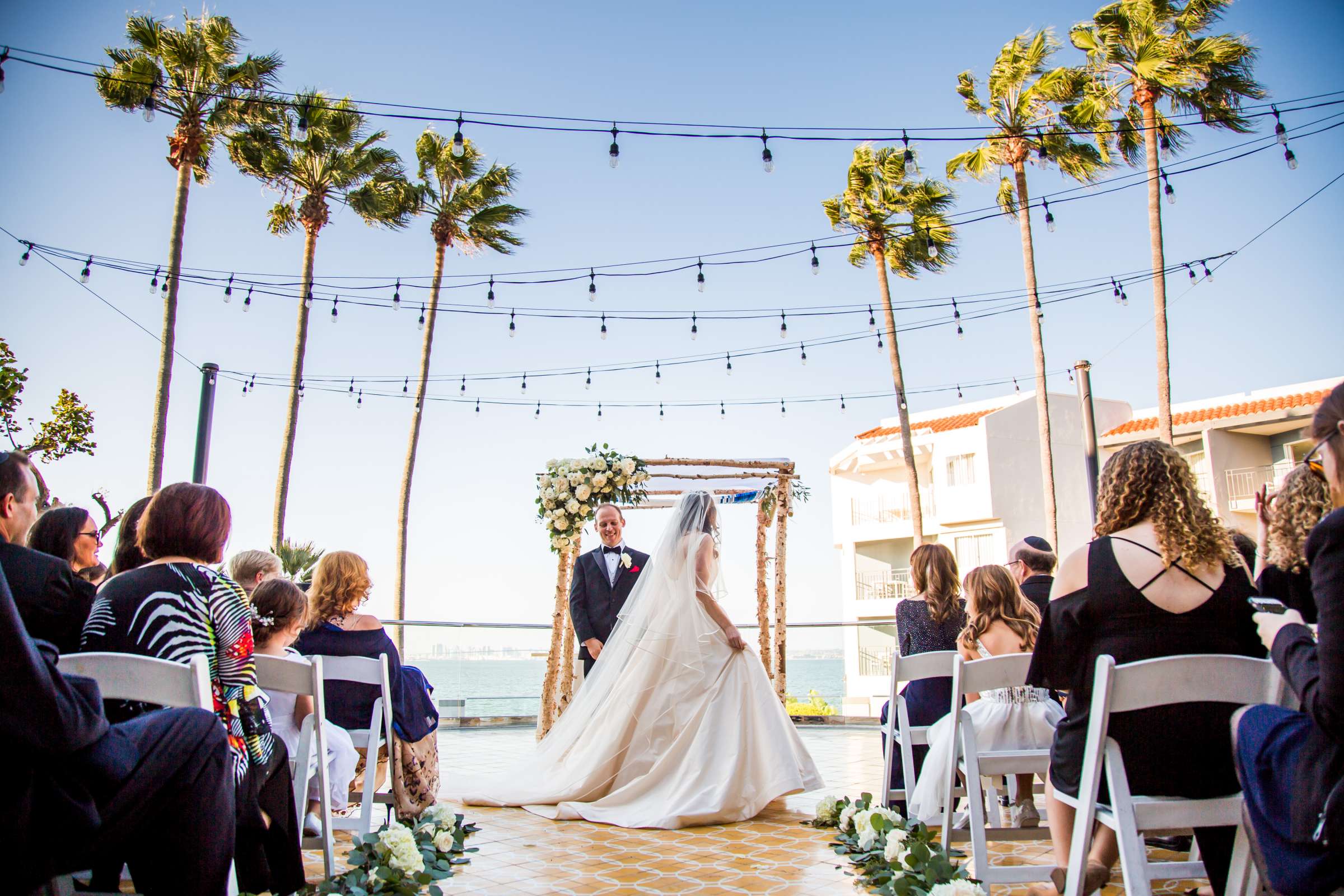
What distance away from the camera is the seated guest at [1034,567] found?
15.0ft

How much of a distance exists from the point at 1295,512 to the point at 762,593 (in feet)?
21.3

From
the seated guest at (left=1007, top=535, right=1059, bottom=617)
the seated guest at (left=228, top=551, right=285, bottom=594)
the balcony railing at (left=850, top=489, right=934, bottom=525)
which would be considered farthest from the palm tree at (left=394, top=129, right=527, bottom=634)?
the balcony railing at (left=850, top=489, right=934, bottom=525)

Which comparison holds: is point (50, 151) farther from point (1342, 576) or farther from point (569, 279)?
point (1342, 576)

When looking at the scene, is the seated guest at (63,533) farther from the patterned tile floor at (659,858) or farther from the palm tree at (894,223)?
the palm tree at (894,223)

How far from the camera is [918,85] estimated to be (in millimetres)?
12062

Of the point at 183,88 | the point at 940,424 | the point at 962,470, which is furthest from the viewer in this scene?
the point at 940,424

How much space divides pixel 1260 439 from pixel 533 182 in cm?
1908

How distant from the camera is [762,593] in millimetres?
9070

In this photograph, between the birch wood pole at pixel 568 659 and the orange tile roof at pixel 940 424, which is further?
the orange tile roof at pixel 940 424

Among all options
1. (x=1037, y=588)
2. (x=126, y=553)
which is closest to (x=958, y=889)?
(x=1037, y=588)

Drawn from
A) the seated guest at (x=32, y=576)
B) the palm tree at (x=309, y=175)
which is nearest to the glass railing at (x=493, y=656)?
the palm tree at (x=309, y=175)

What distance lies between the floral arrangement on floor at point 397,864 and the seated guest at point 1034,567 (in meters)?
2.99

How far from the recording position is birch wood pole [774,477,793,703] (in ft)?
29.4

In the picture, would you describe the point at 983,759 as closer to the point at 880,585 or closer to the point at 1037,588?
the point at 1037,588
